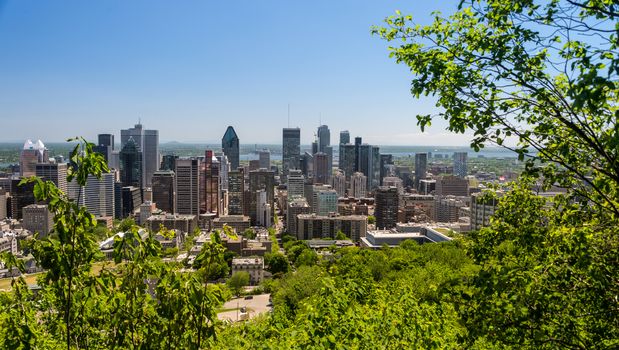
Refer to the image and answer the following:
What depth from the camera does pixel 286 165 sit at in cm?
9019

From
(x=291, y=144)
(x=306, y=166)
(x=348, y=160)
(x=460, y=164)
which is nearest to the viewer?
(x=348, y=160)

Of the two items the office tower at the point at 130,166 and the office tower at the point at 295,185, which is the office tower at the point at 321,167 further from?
the office tower at the point at 130,166

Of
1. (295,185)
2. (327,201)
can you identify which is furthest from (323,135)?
(327,201)

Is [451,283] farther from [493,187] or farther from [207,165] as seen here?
[207,165]

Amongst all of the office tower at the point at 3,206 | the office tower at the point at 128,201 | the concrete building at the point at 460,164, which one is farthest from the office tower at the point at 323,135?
the office tower at the point at 3,206

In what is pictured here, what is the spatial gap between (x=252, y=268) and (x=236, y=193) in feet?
69.4

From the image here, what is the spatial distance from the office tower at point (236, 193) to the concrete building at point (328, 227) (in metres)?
10.9

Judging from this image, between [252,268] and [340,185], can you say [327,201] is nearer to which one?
[252,268]

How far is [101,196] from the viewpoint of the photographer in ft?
149

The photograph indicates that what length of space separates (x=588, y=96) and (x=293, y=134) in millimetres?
94772

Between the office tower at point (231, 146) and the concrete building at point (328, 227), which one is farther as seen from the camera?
the office tower at point (231, 146)

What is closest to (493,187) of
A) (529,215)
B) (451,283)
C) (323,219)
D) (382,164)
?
(529,215)

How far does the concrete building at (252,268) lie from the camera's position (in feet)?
82.1

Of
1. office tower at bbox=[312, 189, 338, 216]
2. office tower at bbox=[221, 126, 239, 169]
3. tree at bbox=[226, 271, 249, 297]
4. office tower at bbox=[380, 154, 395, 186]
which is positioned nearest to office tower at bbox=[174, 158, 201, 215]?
office tower at bbox=[312, 189, 338, 216]
